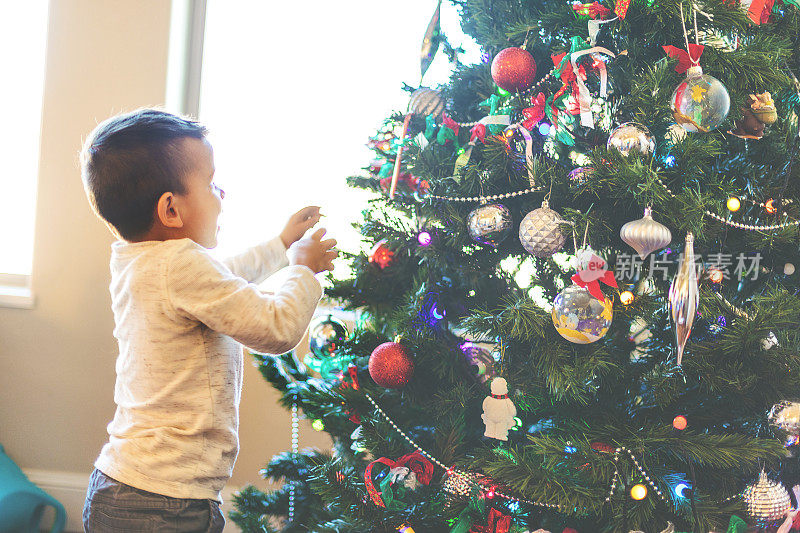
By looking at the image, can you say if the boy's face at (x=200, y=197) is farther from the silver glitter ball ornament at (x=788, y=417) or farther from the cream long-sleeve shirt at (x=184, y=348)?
the silver glitter ball ornament at (x=788, y=417)

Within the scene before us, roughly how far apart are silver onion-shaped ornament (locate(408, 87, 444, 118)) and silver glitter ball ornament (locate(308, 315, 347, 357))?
440mm

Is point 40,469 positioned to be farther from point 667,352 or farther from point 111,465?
point 667,352

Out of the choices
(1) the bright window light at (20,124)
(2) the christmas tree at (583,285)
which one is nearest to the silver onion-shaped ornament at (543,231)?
(2) the christmas tree at (583,285)

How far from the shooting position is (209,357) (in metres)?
0.97

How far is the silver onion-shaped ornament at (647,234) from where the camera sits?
1.02 metres

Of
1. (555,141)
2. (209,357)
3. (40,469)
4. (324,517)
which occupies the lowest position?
(40,469)

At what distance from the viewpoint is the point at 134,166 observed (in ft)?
3.05

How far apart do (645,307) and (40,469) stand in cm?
197

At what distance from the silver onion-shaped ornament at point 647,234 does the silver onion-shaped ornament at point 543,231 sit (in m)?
0.10

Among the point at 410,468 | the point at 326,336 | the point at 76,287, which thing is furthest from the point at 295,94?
the point at 410,468

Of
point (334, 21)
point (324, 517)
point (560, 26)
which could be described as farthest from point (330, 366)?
point (334, 21)

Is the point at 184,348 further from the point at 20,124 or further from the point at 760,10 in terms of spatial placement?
the point at 20,124

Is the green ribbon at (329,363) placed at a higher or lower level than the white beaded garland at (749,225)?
lower

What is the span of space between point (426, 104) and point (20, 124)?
177cm
